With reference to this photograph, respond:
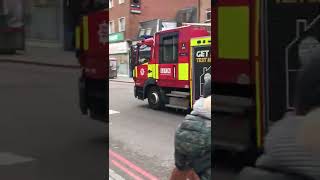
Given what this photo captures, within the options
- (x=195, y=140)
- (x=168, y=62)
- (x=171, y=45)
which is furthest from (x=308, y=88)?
(x=168, y=62)

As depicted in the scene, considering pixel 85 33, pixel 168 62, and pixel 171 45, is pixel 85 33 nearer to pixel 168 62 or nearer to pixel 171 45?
pixel 171 45

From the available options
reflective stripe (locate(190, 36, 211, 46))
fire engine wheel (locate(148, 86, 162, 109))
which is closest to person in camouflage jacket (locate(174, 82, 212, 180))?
reflective stripe (locate(190, 36, 211, 46))

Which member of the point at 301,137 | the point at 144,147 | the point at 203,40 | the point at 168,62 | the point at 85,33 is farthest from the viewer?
the point at 168,62

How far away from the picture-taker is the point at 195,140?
3.84 ft

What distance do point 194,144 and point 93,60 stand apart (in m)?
0.34

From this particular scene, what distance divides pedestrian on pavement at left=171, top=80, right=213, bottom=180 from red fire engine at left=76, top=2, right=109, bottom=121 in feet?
0.71

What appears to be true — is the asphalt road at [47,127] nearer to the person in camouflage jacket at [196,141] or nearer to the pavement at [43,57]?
the pavement at [43,57]

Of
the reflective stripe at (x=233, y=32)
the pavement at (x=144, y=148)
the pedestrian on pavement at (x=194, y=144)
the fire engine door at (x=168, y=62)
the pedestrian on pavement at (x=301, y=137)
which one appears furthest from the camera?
the fire engine door at (x=168, y=62)

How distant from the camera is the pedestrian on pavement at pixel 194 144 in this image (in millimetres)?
1129

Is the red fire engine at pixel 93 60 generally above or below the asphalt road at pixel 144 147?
above

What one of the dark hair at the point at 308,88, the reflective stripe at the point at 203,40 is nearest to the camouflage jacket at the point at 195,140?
the reflective stripe at the point at 203,40

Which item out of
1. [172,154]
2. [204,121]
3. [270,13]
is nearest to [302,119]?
[270,13]

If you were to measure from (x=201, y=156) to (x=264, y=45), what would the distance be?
48cm

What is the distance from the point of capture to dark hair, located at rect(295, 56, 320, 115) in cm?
68
